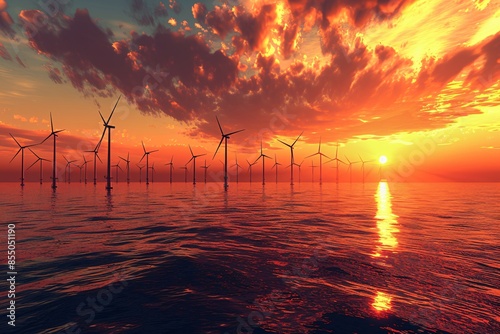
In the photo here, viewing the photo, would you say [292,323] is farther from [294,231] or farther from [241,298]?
[294,231]

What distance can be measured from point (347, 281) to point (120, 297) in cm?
879

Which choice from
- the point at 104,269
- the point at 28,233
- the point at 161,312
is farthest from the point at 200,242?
the point at 28,233

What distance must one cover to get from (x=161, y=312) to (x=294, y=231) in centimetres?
1635

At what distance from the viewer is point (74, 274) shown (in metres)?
12.1

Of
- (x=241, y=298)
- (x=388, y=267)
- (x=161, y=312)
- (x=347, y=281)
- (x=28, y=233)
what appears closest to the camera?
(x=161, y=312)

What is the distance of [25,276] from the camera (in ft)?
38.8

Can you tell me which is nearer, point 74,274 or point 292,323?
point 292,323

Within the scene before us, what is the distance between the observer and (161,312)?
8453 millimetres

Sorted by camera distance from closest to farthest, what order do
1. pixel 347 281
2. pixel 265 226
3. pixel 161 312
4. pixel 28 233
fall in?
pixel 161 312, pixel 347 281, pixel 28 233, pixel 265 226

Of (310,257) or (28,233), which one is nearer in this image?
(310,257)

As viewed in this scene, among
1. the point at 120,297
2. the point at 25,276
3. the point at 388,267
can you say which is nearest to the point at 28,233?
the point at 25,276

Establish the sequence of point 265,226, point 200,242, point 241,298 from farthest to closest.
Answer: point 265,226, point 200,242, point 241,298

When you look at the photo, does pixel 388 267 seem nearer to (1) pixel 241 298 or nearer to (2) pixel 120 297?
(1) pixel 241 298

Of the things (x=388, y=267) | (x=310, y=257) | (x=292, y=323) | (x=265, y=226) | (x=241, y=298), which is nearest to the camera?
(x=292, y=323)
